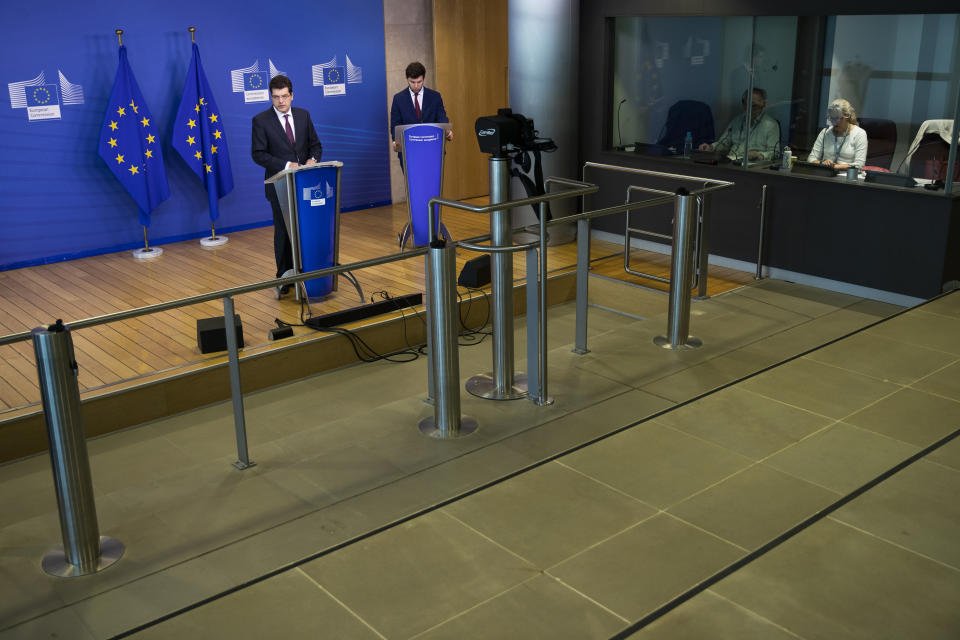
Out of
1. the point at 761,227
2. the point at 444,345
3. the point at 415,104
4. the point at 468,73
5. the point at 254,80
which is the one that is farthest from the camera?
the point at 468,73

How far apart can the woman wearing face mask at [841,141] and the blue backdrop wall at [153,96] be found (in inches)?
173

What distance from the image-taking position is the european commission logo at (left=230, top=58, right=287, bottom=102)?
27.5 ft

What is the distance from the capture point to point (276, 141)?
6777 mm

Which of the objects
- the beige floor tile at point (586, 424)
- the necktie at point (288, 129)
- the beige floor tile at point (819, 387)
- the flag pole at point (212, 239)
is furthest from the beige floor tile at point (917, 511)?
the flag pole at point (212, 239)

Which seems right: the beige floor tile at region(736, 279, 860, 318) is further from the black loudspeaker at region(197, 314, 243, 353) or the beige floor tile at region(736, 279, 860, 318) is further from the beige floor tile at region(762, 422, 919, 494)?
the black loudspeaker at region(197, 314, 243, 353)

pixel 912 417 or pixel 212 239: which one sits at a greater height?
pixel 212 239

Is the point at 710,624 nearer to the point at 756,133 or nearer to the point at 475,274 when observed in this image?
the point at 475,274

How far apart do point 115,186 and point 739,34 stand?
5.25m

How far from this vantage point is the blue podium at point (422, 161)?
7.34m

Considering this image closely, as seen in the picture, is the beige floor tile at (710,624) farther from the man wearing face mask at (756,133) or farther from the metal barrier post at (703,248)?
the man wearing face mask at (756,133)

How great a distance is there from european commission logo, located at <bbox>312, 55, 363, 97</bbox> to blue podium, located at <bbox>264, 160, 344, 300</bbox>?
2856mm

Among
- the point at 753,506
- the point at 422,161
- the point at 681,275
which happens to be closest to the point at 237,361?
the point at 753,506

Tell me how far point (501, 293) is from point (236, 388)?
1438 mm

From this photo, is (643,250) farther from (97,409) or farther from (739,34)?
(97,409)
